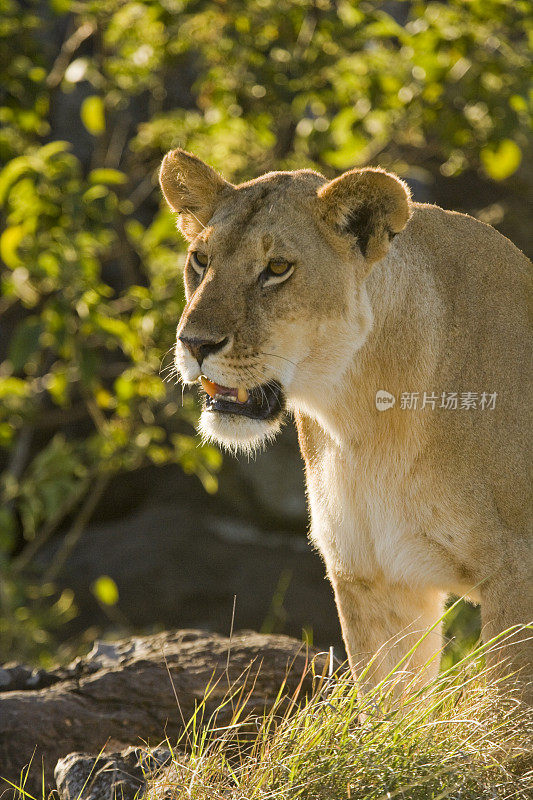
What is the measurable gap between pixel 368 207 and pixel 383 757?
149cm

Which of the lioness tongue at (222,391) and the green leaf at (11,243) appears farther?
the green leaf at (11,243)

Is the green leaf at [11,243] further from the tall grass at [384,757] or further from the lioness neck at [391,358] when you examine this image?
the tall grass at [384,757]

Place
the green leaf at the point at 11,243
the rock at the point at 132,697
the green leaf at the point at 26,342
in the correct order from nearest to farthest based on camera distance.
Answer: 1. the rock at the point at 132,697
2. the green leaf at the point at 11,243
3. the green leaf at the point at 26,342

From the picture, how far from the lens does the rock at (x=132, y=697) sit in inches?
146

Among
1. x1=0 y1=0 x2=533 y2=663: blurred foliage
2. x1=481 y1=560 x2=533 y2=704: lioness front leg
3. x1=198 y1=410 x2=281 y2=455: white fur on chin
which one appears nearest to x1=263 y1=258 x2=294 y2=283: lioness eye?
x1=198 y1=410 x2=281 y2=455: white fur on chin

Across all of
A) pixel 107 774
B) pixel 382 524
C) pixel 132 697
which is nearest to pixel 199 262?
pixel 382 524

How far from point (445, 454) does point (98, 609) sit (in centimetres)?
614

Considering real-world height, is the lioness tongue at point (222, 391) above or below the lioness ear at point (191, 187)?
below

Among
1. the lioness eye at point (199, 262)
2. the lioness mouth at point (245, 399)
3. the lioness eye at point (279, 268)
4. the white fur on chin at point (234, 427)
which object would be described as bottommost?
the white fur on chin at point (234, 427)

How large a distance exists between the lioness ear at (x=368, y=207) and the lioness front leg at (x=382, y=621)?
1.07 m

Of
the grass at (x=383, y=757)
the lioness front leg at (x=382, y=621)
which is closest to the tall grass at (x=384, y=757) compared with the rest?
the grass at (x=383, y=757)

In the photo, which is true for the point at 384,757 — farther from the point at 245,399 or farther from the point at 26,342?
the point at 26,342

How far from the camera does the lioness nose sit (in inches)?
112

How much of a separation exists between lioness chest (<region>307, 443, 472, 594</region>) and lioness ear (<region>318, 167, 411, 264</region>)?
2.15 ft
